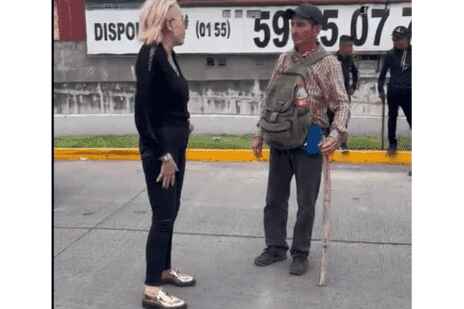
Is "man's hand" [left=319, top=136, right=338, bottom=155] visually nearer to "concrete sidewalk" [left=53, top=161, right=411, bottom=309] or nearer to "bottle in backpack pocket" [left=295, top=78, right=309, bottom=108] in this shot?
"bottle in backpack pocket" [left=295, top=78, right=309, bottom=108]

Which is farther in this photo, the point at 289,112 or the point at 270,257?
the point at 270,257

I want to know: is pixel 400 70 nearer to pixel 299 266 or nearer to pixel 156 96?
pixel 299 266

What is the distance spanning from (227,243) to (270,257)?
0.62 metres

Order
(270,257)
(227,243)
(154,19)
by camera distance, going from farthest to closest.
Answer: (227,243) < (270,257) < (154,19)

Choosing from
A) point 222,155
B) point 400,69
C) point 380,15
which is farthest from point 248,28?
point 400,69

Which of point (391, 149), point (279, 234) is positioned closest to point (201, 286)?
point (279, 234)

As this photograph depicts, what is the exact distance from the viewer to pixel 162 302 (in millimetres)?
3934

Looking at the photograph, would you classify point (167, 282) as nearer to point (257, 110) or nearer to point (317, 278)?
point (317, 278)

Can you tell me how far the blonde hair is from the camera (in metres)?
3.59

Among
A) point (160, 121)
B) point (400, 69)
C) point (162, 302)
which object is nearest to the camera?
point (160, 121)

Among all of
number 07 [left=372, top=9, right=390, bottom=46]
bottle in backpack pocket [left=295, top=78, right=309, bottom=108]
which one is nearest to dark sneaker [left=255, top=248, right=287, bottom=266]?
bottle in backpack pocket [left=295, top=78, right=309, bottom=108]

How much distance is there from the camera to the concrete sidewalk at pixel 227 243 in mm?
4211

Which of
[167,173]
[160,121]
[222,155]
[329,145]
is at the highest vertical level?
[160,121]

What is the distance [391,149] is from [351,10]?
2.48 metres
